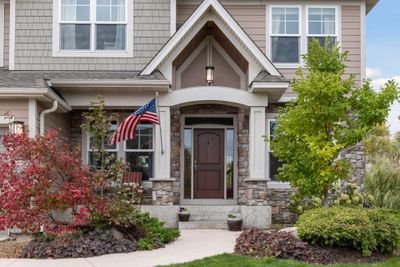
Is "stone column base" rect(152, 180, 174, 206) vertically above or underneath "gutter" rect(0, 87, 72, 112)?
underneath

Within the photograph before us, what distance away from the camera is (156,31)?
13.6 metres

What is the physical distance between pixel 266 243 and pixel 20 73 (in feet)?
26.4

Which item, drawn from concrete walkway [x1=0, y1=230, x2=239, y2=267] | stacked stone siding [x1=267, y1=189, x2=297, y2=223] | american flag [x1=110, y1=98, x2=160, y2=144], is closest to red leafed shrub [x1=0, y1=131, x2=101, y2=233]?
concrete walkway [x1=0, y1=230, x2=239, y2=267]

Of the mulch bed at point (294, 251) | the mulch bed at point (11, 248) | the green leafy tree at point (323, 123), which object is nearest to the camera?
the mulch bed at point (294, 251)

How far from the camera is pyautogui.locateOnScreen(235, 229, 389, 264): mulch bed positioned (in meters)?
8.14

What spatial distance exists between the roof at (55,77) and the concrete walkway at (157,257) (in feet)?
13.5

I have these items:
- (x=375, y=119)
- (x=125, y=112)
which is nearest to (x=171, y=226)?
(x=125, y=112)

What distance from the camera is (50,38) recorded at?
13.5 meters

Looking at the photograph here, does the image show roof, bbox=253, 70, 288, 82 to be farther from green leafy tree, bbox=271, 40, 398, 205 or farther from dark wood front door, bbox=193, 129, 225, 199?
dark wood front door, bbox=193, 129, 225, 199

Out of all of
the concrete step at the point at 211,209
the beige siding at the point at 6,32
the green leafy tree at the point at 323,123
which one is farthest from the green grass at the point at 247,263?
the beige siding at the point at 6,32

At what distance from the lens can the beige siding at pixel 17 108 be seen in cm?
1122

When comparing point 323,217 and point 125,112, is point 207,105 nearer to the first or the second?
point 125,112

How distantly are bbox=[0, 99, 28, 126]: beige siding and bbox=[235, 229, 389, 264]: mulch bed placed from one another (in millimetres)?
5563

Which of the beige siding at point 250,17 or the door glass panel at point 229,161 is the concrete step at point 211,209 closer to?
the door glass panel at point 229,161
